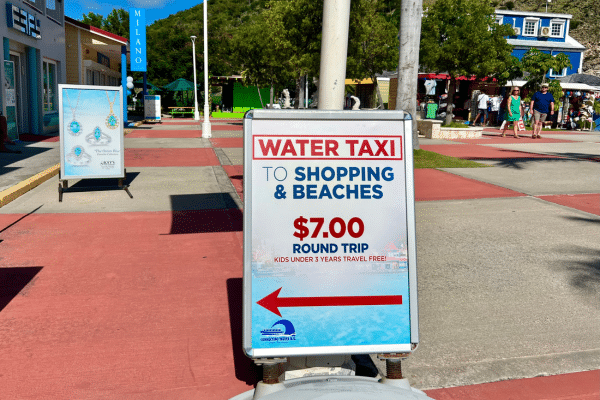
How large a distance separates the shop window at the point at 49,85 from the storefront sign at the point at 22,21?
2148 mm

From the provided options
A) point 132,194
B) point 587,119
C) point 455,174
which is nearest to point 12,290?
point 132,194

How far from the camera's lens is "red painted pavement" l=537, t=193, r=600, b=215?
8.09 m

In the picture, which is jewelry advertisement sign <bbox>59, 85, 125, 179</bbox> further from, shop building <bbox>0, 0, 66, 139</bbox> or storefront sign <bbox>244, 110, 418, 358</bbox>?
shop building <bbox>0, 0, 66, 139</bbox>

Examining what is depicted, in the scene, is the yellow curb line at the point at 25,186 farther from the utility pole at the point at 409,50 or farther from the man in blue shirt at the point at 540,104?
the man in blue shirt at the point at 540,104

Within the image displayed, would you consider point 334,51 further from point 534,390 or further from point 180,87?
point 180,87

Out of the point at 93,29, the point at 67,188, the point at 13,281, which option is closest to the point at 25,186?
the point at 67,188

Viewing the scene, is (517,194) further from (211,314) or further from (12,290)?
(12,290)

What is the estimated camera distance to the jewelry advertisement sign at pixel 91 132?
8.70m

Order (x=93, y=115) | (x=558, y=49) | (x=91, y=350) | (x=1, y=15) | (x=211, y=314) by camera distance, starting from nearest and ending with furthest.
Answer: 1. (x=91, y=350)
2. (x=211, y=314)
3. (x=93, y=115)
4. (x=1, y=15)
5. (x=558, y=49)

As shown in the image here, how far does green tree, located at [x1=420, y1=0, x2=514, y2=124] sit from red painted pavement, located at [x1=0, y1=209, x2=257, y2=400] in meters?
18.2

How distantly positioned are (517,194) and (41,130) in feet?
52.5

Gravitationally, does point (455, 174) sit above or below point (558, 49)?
below

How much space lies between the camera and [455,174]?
11430 mm

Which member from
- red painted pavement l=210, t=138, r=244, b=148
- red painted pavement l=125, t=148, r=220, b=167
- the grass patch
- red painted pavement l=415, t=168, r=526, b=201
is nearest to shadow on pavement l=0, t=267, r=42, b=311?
red painted pavement l=415, t=168, r=526, b=201
